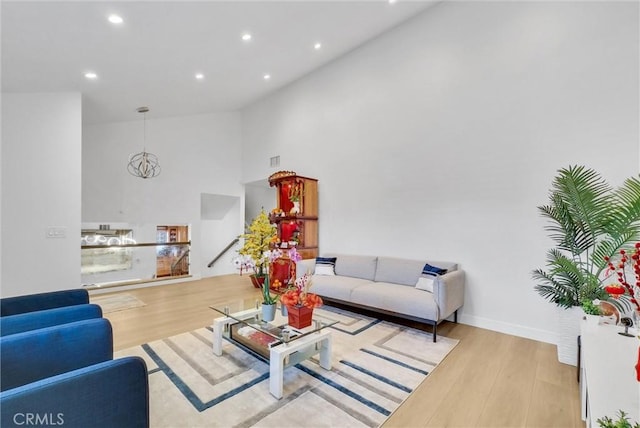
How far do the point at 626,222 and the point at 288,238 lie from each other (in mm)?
4711

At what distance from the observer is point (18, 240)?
349cm

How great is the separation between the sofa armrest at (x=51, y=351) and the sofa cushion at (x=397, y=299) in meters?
2.84

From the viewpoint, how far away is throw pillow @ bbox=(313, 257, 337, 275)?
4.81m

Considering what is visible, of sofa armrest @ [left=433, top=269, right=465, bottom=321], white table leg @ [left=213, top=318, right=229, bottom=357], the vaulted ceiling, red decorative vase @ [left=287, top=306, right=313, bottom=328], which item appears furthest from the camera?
sofa armrest @ [left=433, top=269, right=465, bottom=321]

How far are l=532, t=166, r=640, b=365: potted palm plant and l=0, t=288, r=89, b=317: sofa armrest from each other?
14.4ft

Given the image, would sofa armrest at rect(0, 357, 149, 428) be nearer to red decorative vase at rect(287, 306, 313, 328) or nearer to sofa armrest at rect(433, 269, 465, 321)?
red decorative vase at rect(287, 306, 313, 328)

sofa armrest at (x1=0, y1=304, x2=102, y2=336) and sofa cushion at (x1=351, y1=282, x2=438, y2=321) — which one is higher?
sofa armrest at (x1=0, y1=304, x2=102, y2=336)

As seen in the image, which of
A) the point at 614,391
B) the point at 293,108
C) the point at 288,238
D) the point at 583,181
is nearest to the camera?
the point at 614,391

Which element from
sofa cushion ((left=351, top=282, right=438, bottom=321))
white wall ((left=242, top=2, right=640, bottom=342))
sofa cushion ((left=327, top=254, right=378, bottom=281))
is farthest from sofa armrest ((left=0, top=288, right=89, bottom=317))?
white wall ((left=242, top=2, right=640, bottom=342))

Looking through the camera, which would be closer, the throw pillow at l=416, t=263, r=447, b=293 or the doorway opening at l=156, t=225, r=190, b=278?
the throw pillow at l=416, t=263, r=447, b=293

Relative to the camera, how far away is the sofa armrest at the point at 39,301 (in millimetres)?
2152

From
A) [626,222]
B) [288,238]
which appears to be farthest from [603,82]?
[288,238]

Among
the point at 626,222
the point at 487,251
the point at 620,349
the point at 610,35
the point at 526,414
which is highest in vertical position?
the point at 610,35

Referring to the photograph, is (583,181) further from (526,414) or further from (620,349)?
(526,414)
